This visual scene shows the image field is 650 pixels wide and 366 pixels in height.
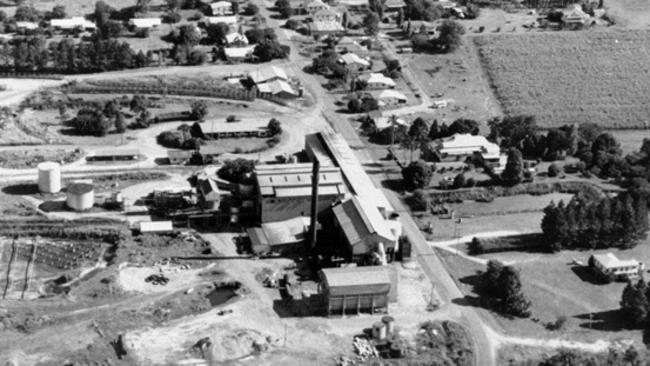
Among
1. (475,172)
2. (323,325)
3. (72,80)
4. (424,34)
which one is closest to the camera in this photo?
(323,325)

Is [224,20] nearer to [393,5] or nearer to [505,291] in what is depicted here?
[393,5]

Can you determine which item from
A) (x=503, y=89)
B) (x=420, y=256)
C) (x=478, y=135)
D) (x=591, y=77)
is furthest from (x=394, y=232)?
(x=591, y=77)

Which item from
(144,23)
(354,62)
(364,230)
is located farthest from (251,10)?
(364,230)

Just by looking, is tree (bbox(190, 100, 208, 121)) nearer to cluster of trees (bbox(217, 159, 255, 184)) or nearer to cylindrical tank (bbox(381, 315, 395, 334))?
cluster of trees (bbox(217, 159, 255, 184))

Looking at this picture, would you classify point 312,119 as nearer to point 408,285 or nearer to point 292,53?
point 292,53

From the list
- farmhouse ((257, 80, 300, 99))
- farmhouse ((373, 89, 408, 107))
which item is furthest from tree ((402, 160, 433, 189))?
farmhouse ((257, 80, 300, 99))
